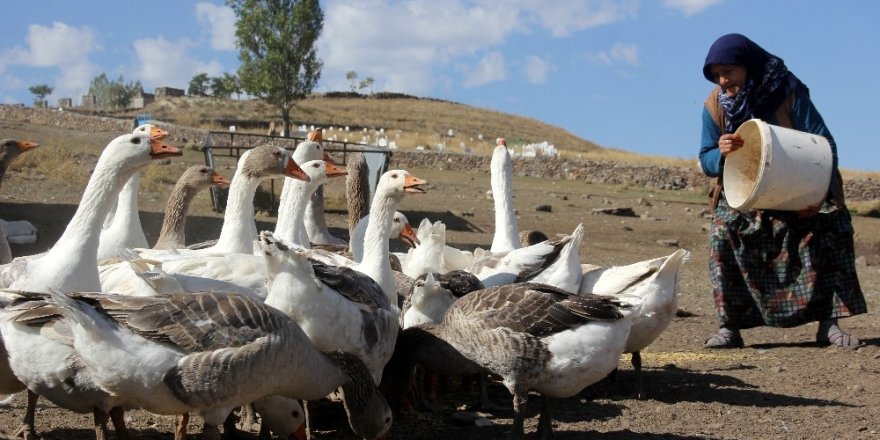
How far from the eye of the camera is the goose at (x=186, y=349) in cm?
385

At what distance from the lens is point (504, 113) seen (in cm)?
A: 7012

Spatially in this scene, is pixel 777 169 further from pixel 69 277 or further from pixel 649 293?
pixel 69 277

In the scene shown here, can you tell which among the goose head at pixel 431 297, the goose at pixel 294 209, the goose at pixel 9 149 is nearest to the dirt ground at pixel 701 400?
the goose head at pixel 431 297

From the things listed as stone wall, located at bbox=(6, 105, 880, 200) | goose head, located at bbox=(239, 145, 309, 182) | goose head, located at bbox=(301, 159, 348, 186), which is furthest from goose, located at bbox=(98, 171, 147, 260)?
stone wall, located at bbox=(6, 105, 880, 200)

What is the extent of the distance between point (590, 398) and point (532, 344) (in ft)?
4.29

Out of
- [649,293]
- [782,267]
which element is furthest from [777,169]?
[649,293]

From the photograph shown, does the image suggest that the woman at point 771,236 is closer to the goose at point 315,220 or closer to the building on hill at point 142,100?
the goose at point 315,220

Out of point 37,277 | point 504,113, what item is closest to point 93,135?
point 37,277

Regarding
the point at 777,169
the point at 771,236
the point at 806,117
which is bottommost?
the point at 771,236

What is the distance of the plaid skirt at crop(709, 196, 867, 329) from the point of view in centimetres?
682

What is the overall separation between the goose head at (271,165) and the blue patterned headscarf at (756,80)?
10.3 feet

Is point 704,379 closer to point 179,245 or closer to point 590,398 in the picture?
point 590,398

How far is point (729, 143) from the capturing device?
641cm

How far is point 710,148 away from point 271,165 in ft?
10.9
